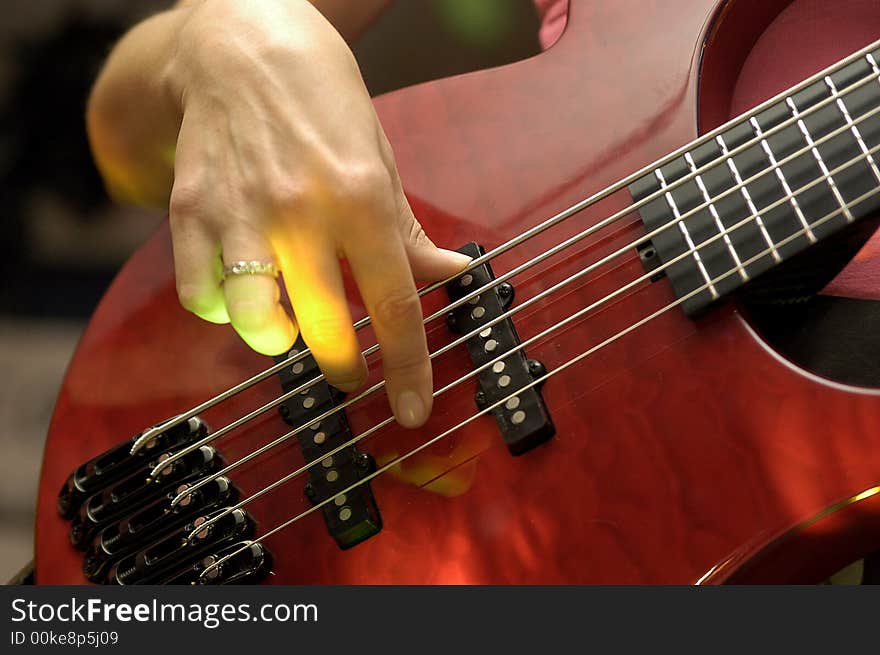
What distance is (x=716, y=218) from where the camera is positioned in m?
0.65

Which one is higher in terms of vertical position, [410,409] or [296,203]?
[296,203]

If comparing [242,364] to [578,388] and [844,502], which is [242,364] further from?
[844,502]

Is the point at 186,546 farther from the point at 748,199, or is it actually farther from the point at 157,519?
the point at 748,199

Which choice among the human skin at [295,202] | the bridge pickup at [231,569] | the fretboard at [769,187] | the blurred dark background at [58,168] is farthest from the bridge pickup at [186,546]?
the blurred dark background at [58,168]

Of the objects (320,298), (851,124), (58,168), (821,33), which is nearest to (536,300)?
(320,298)

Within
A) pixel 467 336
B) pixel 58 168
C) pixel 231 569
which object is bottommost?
pixel 231 569

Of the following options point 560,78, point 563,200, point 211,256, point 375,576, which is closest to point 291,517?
point 375,576

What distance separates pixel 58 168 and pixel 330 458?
1.01 m

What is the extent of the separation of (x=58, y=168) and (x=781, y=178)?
1.22 meters

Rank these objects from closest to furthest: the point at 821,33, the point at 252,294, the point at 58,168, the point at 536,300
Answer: the point at 252,294
the point at 536,300
the point at 821,33
the point at 58,168

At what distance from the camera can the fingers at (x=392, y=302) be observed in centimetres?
57

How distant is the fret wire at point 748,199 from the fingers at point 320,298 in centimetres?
34

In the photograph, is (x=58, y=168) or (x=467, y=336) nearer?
(x=467, y=336)

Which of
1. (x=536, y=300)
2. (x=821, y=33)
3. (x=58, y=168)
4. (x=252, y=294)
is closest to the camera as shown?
(x=252, y=294)
